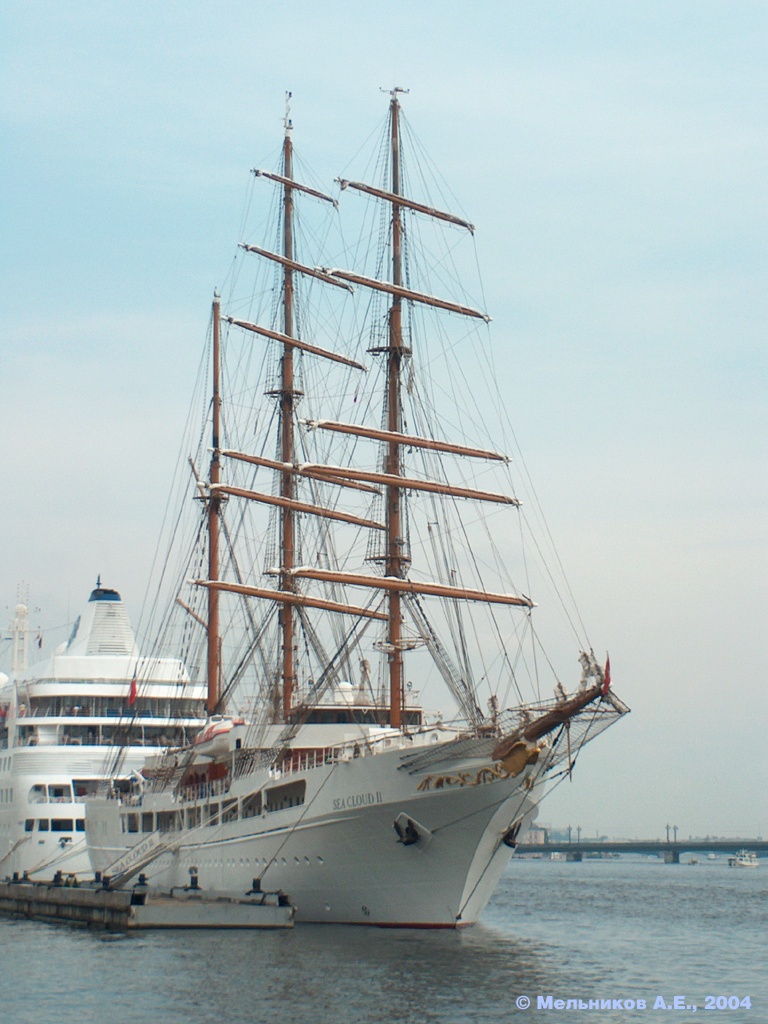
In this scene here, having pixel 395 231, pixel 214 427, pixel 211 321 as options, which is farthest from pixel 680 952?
pixel 211 321

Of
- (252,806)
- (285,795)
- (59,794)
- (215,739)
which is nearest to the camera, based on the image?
(285,795)

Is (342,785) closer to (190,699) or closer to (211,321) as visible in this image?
(190,699)

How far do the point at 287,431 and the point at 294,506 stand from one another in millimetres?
5186

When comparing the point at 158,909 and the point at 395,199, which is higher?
the point at 395,199

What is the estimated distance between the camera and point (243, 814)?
164ft

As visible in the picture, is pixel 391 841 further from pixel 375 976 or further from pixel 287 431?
pixel 287 431

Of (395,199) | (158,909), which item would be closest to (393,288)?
(395,199)

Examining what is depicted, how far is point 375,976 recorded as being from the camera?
1380 inches

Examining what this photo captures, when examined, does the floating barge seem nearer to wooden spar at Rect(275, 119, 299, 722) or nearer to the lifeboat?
the lifeboat

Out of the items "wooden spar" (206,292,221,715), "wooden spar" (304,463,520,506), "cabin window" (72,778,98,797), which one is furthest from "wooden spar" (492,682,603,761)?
"cabin window" (72,778,98,797)

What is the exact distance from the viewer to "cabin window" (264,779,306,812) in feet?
153

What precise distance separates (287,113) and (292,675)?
1099 inches

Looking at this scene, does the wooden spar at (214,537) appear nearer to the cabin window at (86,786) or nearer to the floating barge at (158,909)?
the cabin window at (86,786)

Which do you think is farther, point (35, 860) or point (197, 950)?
point (35, 860)
